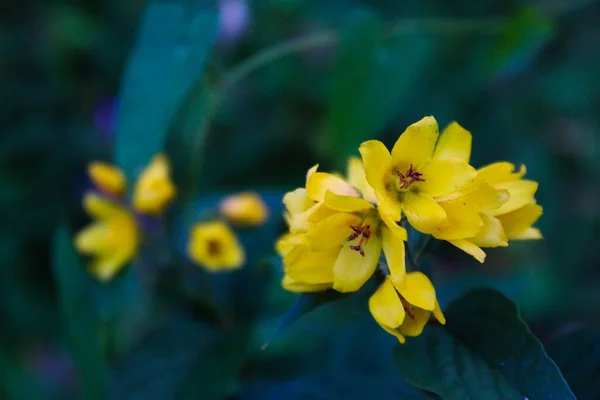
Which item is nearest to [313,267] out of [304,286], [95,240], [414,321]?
[304,286]

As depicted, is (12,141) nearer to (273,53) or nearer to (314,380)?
(273,53)

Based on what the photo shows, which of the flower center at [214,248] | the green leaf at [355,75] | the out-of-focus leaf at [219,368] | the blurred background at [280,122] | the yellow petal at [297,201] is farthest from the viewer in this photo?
the blurred background at [280,122]

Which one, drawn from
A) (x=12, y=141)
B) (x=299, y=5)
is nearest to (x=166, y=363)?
(x=299, y=5)

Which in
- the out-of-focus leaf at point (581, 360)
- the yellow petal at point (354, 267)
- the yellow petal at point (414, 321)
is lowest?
the out-of-focus leaf at point (581, 360)

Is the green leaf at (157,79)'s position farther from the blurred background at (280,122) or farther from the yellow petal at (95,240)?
the blurred background at (280,122)

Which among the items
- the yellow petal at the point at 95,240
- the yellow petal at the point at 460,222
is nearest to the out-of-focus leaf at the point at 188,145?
the yellow petal at the point at 95,240
